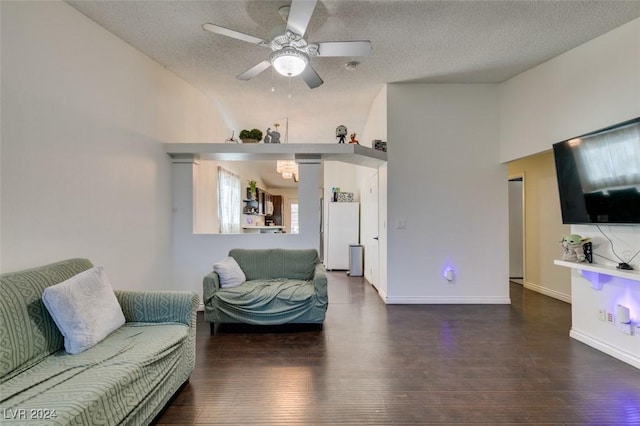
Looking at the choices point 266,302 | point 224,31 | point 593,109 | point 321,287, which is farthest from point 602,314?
point 224,31

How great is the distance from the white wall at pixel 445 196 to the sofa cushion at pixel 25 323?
352 centimetres

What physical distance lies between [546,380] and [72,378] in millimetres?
3040

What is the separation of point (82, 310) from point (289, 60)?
2266mm

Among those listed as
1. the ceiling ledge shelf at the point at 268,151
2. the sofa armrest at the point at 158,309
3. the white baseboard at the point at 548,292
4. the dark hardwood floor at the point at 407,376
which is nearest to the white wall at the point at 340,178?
the ceiling ledge shelf at the point at 268,151

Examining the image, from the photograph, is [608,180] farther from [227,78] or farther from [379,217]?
[227,78]

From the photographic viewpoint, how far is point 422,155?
4.15 meters

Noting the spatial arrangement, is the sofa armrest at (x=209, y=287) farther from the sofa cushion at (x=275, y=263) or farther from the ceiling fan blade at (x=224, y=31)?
the ceiling fan blade at (x=224, y=31)

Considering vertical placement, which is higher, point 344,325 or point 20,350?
point 20,350

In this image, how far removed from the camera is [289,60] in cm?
238

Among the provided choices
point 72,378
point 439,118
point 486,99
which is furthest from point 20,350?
point 486,99

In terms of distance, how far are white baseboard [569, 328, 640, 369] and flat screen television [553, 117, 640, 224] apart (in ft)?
3.64

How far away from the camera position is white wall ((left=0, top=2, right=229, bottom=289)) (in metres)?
2.00

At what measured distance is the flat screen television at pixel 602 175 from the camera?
2.39 m

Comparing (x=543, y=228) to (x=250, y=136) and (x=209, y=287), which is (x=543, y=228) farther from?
(x=209, y=287)
